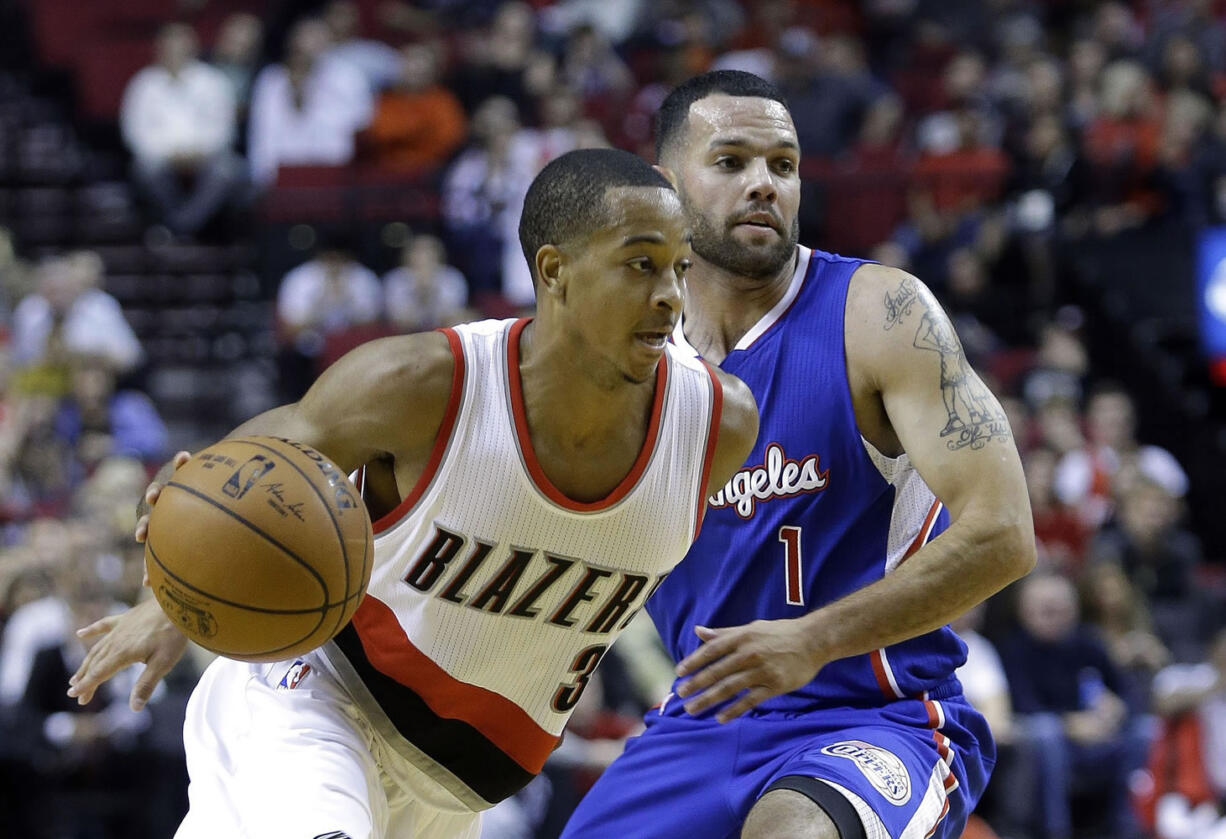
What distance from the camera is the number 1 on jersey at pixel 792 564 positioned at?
176 inches

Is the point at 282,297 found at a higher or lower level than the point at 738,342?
lower

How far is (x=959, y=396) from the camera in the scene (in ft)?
14.1

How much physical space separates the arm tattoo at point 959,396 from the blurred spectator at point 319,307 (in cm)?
722

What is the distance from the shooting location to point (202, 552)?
3.60 meters

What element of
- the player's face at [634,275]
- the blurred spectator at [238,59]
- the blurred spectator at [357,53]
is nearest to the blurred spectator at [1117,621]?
the player's face at [634,275]

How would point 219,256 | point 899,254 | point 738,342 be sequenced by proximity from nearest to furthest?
point 738,342, point 899,254, point 219,256

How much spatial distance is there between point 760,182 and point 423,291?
6.72 m

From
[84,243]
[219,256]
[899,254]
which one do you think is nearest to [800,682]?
[899,254]

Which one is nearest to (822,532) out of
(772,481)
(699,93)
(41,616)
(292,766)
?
(772,481)

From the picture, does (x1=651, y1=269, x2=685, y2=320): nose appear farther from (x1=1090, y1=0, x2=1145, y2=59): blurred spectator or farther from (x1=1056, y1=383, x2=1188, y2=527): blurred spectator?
(x1=1090, y1=0, x2=1145, y2=59): blurred spectator

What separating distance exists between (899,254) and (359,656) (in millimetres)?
7884

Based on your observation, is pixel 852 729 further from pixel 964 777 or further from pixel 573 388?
pixel 573 388

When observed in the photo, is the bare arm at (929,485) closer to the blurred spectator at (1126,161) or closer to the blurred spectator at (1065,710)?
the blurred spectator at (1065,710)

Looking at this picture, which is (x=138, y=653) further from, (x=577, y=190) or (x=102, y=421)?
(x=102, y=421)
